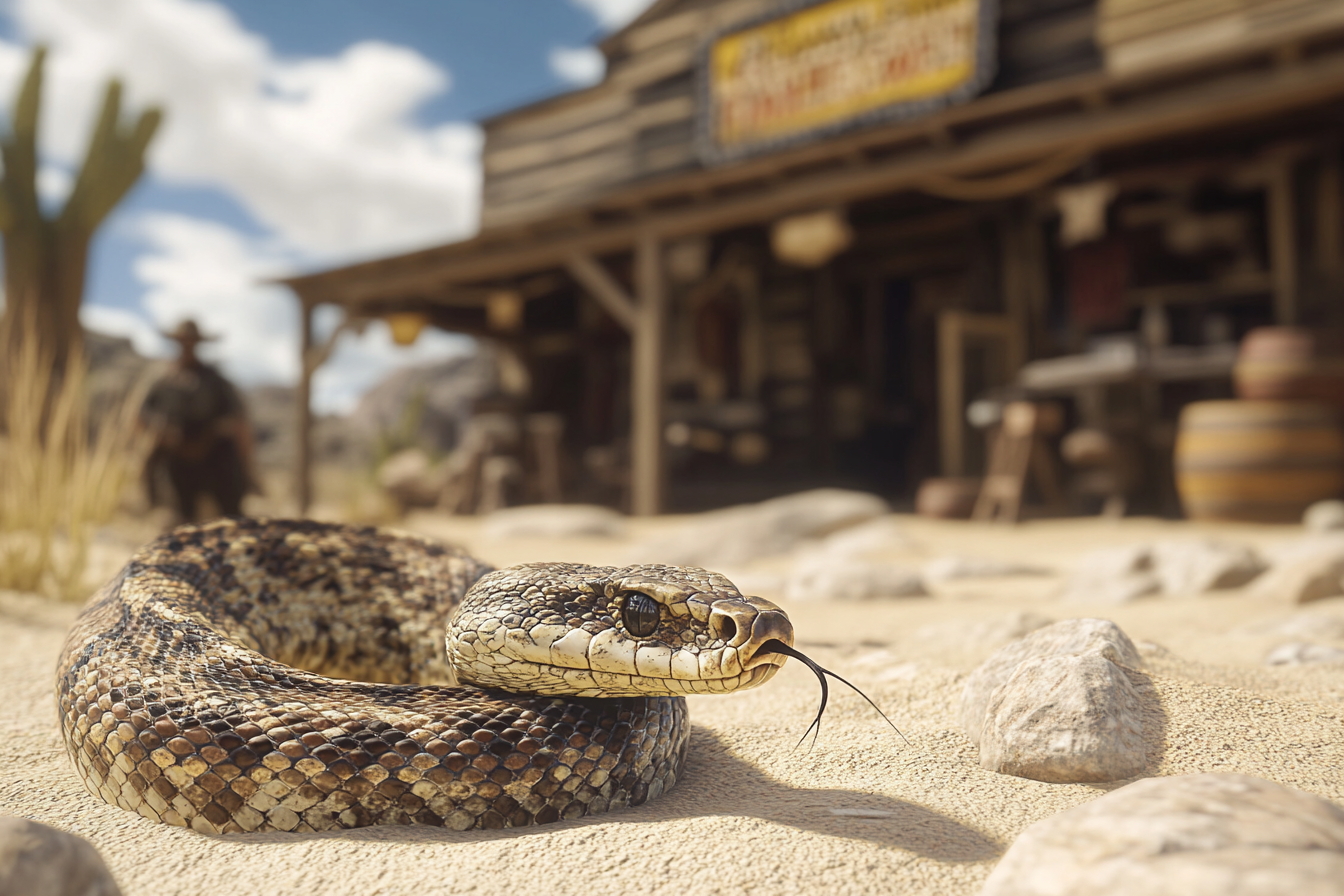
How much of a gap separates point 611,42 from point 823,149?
18.3 feet

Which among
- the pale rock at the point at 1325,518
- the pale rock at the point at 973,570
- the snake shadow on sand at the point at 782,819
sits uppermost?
the pale rock at the point at 1325,518

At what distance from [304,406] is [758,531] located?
7.87 m

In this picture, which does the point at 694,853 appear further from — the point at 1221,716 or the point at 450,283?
the point at 450,283

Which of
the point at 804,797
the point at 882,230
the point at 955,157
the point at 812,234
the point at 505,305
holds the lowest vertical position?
the point at 804,797

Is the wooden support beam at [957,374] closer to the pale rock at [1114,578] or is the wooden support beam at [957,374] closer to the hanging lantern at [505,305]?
the pale rock at [1114,578]

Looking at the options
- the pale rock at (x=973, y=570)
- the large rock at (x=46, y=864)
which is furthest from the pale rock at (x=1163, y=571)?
the large rock at (x=46, y=864)

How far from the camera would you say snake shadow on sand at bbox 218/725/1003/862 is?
1.59m

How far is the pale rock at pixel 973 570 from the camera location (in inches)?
197

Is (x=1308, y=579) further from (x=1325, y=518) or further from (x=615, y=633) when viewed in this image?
(x=615, y=633)

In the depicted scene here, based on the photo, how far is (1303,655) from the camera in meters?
2.57

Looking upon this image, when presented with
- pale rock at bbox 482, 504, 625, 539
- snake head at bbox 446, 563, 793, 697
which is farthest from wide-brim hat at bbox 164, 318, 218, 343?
snake head at bbox 446, 563, 793, 697

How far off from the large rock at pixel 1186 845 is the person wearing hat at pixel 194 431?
734 cm

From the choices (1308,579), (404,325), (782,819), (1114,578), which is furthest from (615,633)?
(404,325)

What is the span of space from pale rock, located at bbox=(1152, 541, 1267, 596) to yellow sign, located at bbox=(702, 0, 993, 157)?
18.7 ft
